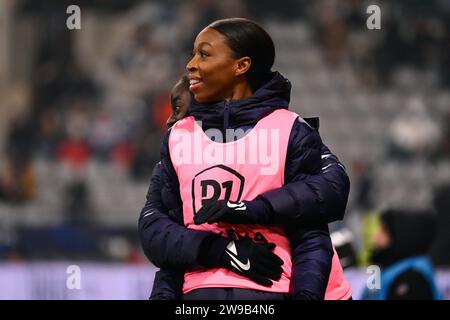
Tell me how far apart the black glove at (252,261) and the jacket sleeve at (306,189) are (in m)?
0.10

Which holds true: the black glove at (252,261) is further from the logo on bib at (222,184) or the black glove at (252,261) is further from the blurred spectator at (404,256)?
the blurred spectator at (404,256)

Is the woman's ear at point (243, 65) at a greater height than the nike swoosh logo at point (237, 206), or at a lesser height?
greater

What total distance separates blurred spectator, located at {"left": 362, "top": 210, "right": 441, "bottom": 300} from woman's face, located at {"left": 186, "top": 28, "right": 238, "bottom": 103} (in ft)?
8.27

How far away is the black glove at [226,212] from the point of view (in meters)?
3.55

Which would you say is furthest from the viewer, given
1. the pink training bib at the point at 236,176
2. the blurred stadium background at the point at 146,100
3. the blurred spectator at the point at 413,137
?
the blurred spectator at the point at 413,137

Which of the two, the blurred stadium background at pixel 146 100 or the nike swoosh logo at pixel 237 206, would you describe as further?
the blurred stadium background at pixel 146 100

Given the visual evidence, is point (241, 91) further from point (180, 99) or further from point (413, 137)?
point (413, 137)

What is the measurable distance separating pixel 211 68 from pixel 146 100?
38.9ft

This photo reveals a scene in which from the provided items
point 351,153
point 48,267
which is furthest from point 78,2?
point 48,267

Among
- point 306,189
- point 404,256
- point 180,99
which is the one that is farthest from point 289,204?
point 404,256

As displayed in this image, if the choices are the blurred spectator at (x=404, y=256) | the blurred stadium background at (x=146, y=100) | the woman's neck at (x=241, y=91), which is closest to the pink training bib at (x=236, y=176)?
the woman's neck at (x=241, y=91)

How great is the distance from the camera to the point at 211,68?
12.2ft

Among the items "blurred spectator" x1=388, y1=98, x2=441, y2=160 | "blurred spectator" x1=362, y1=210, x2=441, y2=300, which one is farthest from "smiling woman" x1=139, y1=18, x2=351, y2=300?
"blurred spectator" x1=388, y1=98, x2=441, y2=160
